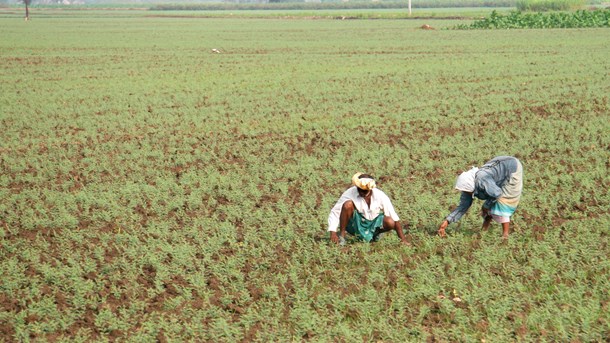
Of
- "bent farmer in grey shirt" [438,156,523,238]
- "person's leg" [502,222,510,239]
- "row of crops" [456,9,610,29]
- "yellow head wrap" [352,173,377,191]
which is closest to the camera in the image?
"yellow head wrap" [352,173,377,191]

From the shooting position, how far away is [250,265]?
7809 millimetres

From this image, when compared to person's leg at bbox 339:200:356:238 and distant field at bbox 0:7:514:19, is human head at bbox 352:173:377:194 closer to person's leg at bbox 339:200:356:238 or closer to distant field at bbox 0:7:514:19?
person's leg at bbox 339:200:356:238

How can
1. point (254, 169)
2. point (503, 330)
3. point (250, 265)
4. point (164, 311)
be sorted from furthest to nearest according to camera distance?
point (254, 169)
point (250, 265)
point (164, 311)
point (503, 330)

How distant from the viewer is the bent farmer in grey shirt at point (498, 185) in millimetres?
8078

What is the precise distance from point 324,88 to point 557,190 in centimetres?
1274

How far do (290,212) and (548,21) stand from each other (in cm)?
4925

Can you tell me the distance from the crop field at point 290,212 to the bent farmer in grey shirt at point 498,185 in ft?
0.96

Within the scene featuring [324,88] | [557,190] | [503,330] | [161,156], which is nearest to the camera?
[503,330]

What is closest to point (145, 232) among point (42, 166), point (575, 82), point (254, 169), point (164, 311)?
point (164, 311)

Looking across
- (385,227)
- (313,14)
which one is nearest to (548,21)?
(313,14)

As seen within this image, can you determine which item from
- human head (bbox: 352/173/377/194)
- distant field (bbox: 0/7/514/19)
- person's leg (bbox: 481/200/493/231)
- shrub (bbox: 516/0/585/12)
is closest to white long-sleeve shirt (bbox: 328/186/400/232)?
human head (bbox: 352/173/377/194)

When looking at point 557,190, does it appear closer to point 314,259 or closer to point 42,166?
point 314,259

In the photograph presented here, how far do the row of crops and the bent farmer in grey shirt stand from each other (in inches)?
1898

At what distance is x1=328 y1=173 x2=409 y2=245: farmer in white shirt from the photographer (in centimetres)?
797
